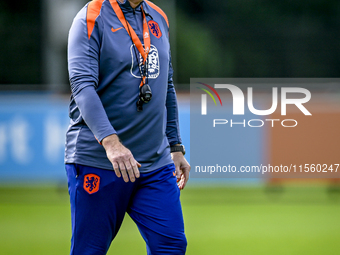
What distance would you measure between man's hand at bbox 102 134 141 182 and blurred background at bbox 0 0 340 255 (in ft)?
6.36

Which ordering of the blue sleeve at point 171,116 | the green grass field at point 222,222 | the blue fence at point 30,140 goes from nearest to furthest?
the blue sleeve at point 171,116 → the green grass field at point 222,222 → the blue fence at point 30,140

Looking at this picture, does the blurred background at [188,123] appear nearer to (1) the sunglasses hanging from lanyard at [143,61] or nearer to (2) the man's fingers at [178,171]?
(2) the man's fingers at [178,171]

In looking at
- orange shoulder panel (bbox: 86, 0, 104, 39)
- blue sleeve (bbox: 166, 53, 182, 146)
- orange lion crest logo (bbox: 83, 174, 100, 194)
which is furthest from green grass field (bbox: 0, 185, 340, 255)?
orange shoulder panel (bbox: 86, 0, 104, 39)

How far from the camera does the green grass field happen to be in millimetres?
3541

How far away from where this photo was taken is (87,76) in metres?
1.68

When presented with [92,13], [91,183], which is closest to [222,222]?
[91,183]

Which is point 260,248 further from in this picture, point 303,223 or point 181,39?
point 181,39

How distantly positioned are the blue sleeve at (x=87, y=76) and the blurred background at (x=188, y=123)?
6.50ft

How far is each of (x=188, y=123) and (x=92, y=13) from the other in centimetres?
367

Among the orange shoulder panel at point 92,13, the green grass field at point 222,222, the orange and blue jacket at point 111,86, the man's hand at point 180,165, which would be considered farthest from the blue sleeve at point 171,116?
the green grass field at point 222,222

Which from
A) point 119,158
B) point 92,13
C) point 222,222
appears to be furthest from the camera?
point 222,222

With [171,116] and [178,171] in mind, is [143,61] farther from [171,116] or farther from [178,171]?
[178,171]

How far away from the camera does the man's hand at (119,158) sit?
1.61 meters

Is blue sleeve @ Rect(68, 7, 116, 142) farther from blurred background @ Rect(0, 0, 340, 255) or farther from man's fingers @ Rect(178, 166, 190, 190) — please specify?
blurred background @ Rect(0, 0, 340, 255)
